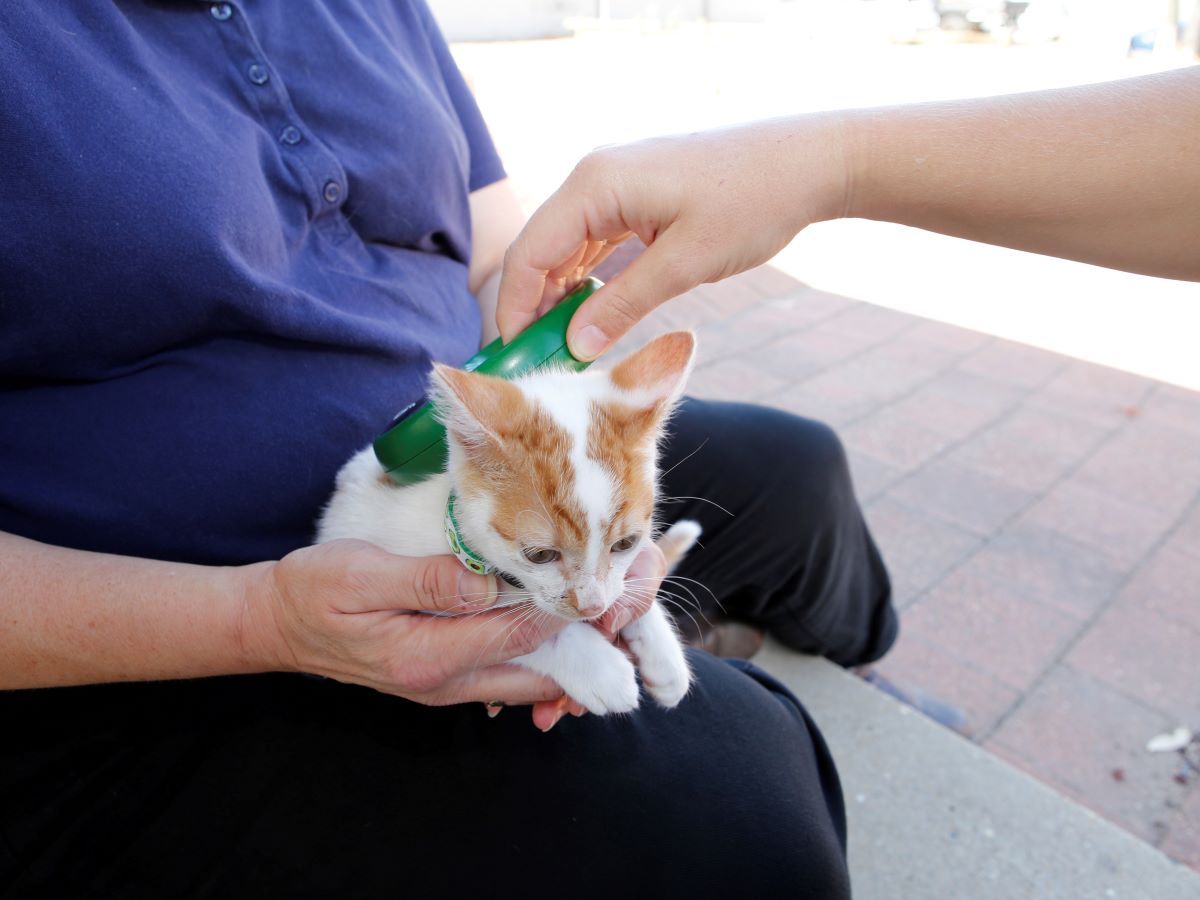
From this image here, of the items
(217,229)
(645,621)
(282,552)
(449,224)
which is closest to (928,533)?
(645,621)

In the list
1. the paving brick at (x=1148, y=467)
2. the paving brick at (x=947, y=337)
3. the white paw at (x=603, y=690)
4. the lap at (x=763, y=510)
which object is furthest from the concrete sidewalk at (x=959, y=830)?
the paving brick at (x=947, y=337)

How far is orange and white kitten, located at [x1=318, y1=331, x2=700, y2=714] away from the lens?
1118mm

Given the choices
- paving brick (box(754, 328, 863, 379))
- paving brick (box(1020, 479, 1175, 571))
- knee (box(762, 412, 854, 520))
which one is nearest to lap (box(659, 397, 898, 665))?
knee (box(762, 412, 854, 520))

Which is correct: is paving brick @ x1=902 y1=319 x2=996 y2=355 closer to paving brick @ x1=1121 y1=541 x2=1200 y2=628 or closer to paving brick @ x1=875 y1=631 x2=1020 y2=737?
paving brick @ x1=1121 y1=541 x2=1200 y2=628

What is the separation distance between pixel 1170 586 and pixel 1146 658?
36 cm

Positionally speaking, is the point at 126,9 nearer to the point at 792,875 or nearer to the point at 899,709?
the point at 792,875

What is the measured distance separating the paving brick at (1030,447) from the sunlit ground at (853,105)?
744mm

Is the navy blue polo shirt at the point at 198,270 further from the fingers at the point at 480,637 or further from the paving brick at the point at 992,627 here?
the paving brick at the point at 992,627

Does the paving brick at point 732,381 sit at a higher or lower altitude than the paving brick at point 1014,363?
higher

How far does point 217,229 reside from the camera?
1.09 metres

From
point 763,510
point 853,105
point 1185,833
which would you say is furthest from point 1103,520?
point 763,510

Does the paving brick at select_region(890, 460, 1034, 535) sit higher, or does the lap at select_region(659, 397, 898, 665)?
the lap at select_region(659, 397, 898, 665)

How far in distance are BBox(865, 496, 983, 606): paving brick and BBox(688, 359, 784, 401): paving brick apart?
2.60ft

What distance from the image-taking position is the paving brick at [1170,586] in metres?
2.33
